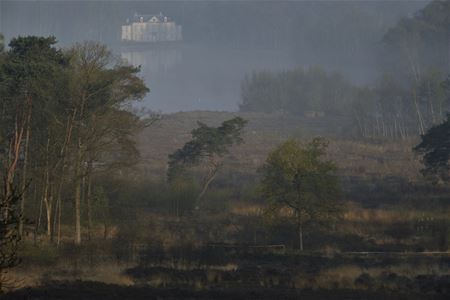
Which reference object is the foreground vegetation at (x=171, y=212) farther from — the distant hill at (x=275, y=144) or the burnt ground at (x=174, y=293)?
the distant hill at (x=275, y=144)

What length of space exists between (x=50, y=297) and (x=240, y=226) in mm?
13000

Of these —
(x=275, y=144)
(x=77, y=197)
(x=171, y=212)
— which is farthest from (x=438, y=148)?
(x=275, y=144)

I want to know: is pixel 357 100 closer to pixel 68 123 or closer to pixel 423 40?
pixel 423 40

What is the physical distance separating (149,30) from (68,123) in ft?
313

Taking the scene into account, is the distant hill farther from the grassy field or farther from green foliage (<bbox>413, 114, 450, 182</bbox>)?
green foliage (<bbox>413, 114, 450, 182</bbox>)

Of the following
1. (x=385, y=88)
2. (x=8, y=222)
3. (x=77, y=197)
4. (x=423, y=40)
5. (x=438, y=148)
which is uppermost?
(x=423, y=40)

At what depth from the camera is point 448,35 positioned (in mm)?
80375

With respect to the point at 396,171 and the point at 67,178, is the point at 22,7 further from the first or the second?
the point at 67,178

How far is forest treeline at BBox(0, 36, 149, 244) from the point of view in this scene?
21.2 meters

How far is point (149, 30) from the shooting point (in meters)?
115

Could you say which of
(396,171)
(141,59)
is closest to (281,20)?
(141,59)

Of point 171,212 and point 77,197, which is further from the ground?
point 77,197

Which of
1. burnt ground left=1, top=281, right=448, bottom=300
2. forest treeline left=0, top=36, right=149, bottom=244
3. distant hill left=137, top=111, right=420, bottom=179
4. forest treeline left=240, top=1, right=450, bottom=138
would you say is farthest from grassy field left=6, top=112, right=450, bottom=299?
forest treeline left=240, top=1, right=450, bottom=138

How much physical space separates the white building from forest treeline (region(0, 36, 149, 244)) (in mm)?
90293
